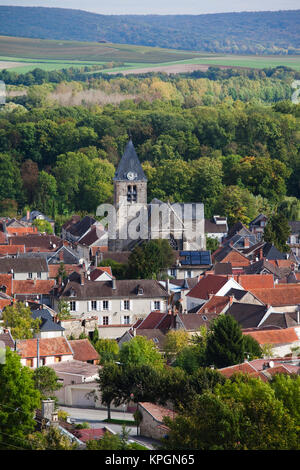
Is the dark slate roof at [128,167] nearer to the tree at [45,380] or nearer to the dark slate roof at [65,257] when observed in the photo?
the dark slate roof at [65,257]

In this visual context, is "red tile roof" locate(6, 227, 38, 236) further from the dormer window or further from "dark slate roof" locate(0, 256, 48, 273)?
the dormer window

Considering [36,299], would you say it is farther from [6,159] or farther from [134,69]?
[134,69]

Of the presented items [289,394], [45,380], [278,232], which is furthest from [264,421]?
[278,232]

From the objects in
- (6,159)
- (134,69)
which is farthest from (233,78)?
(6,159)

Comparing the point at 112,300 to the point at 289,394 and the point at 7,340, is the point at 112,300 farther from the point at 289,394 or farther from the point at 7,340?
the point at 289,394

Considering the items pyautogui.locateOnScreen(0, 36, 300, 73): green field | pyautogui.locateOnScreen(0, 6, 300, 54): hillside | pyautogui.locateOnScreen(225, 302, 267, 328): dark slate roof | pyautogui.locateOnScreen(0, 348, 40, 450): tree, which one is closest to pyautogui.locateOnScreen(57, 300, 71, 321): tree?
pyautogui.locateOnScreen(225, 302, 267, 328): dark slate roof
